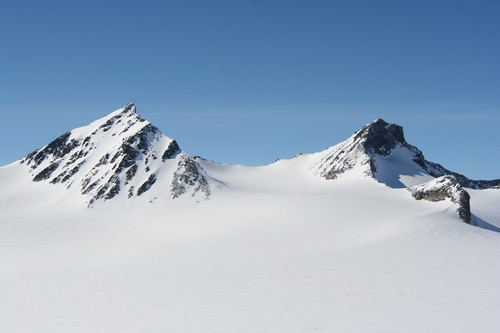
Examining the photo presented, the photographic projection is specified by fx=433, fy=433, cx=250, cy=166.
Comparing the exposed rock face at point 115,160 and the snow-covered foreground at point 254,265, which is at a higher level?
the exposed rock face at point 115,160

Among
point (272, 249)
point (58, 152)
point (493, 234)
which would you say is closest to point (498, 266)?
point (493, 234)

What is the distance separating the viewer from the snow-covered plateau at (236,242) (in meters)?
22.7

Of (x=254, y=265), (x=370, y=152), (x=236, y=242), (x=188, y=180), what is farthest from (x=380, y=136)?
(x=254, y=265)

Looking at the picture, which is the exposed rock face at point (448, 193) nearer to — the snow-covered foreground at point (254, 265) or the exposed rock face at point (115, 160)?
the snow-covered foreground at point (254, 265)

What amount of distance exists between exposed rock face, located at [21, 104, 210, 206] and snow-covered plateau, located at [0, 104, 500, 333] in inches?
12.2

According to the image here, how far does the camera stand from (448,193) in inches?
2024

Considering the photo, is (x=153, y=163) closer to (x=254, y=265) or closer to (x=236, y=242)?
(x=236, y=242)

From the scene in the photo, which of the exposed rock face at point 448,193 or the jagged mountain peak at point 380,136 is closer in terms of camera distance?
the exposed rock face at point 448,193

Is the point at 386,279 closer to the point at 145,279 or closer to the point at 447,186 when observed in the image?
the point at 145,279

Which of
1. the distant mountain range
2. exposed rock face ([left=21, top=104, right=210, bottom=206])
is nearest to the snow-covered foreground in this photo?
the distant mountain range

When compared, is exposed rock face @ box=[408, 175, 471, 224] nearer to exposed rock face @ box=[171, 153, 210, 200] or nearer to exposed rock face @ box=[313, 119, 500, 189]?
exposed rock face @ box=[313, 119, 500, 189]

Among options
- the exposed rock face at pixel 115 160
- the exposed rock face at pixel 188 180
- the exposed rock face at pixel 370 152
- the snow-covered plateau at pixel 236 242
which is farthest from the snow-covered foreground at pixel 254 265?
the exposed rock face at pixel 370 152

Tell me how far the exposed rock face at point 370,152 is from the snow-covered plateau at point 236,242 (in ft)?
1.33

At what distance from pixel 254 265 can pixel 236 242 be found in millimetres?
10395
